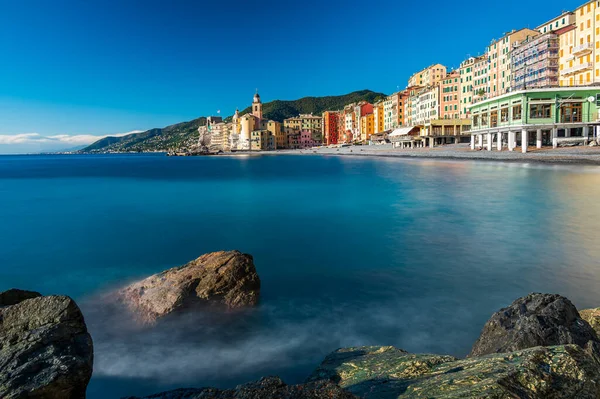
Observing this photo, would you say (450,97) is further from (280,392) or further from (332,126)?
(280,392)

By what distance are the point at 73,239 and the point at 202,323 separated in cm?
1320

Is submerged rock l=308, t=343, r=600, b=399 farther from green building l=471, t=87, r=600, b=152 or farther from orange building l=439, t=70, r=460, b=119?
orange building l=439, t=70, r=460, b=119

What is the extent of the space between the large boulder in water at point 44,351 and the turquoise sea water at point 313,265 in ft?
7.23

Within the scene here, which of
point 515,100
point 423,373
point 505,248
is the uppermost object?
point 515,100

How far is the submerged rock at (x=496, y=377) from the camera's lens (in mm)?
3262

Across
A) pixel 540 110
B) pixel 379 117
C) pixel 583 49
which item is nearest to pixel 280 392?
pixel 540 110

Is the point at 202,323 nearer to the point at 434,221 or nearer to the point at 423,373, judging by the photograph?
the point at 423,373

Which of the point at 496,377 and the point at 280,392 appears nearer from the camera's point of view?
the point at 280,392

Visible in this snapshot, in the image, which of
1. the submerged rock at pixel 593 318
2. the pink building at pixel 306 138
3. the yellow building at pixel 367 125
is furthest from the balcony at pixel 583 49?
the pink building at pixel 306 138

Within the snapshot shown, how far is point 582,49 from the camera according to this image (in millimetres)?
55312

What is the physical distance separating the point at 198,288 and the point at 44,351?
5.03 metres

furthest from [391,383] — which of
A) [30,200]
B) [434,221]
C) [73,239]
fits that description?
[30,200]

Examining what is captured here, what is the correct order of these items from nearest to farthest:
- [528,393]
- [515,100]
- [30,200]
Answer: [528,393], [30,200], [515,100]

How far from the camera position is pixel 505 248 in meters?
13.9
